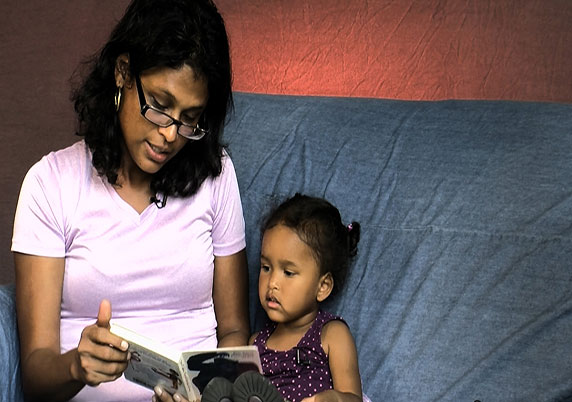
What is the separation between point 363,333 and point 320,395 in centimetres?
32

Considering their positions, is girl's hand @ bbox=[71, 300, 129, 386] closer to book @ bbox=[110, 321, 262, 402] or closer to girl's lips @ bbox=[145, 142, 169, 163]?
book @ bbox=[110, 321, 262, 402]

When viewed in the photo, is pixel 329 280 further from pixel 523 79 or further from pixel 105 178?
pixel 523 79

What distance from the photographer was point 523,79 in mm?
2207

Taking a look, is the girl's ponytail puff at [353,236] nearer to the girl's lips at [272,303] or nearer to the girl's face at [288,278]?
the girl's face at [288,278]

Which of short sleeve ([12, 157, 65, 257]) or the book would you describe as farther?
short sleeve ([12, 157, 65, 257])

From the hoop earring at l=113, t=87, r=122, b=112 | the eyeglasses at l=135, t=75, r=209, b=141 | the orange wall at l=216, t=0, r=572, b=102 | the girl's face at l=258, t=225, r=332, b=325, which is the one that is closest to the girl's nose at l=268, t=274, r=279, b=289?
the girl's face at l=258, t=225, r=332, b=325

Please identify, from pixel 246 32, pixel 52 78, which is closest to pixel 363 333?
pixel 246 32

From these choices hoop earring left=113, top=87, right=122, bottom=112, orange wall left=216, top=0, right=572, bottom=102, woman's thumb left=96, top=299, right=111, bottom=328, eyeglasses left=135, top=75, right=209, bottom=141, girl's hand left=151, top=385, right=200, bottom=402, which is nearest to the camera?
woman's thumb left=96, top=299, right=111, bottom=328

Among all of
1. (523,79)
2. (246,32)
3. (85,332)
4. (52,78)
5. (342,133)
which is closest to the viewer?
(85,332)

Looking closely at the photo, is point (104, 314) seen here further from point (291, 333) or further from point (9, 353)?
point (291, 333)

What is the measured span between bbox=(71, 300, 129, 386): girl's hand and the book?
0.01 metres

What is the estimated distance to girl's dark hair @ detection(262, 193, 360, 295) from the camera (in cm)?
185

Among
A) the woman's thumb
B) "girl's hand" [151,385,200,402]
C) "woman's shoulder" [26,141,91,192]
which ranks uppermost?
"woman's shoulder" [26,141,91,192]

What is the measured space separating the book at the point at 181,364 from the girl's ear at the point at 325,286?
380 millimetres
